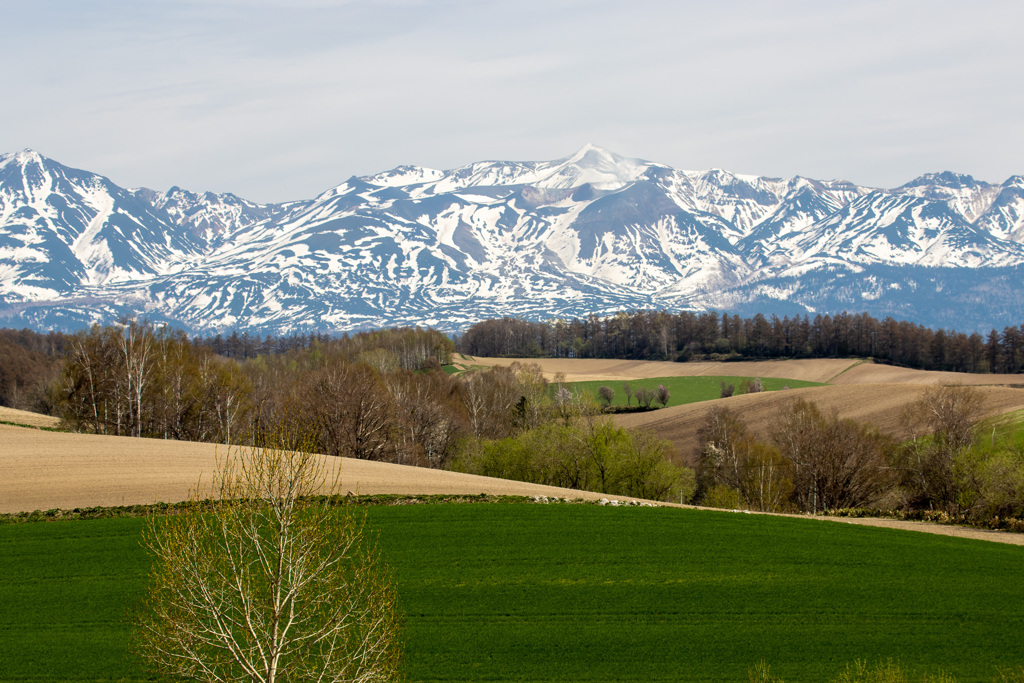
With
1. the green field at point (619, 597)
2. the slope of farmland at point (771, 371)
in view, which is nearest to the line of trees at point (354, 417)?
the green field at point (619, 597)

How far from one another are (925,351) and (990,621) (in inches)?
6010

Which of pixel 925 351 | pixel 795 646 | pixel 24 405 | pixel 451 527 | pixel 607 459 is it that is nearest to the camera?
pixel 795 646

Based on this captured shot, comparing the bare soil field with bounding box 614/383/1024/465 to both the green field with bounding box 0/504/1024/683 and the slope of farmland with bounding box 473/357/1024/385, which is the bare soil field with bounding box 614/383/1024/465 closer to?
the slope of farmland with bounding box 473/357/1024/385

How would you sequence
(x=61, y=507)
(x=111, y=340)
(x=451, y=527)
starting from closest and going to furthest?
(x=451, y=527)
(x=61, y=507)
(x=111, y=340)

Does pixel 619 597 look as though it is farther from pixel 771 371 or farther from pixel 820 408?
pixel 771 371

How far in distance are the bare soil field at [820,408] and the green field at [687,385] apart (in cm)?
2423

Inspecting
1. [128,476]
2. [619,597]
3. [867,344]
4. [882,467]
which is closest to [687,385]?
[867,344]

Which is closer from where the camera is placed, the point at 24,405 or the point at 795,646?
the point at 795,646

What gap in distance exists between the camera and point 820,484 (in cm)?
6159

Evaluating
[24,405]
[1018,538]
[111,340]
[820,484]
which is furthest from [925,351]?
[24,405]

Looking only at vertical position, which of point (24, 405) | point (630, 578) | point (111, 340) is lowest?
point (24, 405)

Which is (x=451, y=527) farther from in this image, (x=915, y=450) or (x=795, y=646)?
(x=915, y=450)

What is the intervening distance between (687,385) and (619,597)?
122 m

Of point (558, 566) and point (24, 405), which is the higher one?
point (558, 566)
